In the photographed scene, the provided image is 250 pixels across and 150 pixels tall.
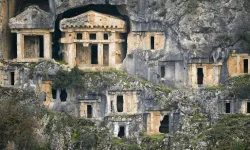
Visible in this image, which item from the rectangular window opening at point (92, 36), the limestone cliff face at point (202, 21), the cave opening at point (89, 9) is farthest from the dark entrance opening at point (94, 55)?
the limestone cliff face at point (202, 21)

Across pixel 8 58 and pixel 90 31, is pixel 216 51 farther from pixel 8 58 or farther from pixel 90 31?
pixel 8 58

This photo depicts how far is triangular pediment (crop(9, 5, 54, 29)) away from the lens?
8488 cm

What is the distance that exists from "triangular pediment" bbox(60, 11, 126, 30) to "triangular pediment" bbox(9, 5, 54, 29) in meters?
1.28

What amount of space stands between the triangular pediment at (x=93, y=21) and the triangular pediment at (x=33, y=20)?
4.19 ft

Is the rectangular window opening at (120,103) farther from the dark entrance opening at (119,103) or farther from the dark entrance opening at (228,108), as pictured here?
the dark entrance opening at (228,108)

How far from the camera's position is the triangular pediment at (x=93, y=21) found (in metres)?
84.6

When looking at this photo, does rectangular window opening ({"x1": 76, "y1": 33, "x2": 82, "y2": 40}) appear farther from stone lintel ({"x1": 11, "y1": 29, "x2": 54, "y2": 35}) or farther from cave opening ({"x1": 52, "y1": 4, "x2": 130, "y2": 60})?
stone lintel ({"x1": 11, "y1": 29, "x2": 54, "y2": 35})

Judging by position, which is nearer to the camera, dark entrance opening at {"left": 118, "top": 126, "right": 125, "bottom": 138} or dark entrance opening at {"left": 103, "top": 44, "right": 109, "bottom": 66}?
dark entrance opening at {"left": 118, "top": 126, "right": 125, "bottom": 138}

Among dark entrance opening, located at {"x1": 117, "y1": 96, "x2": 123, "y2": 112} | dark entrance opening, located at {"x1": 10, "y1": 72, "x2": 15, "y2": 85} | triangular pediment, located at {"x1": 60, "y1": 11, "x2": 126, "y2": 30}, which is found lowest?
dark entrance opening, located at {"x1": 117, "y1": 96, "x2": 123, "y2": 112}

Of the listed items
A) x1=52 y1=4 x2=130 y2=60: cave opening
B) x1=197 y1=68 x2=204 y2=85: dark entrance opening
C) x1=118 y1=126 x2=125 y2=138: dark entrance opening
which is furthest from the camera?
x1=52 y1=4 x2=130 y2=60: cave opening

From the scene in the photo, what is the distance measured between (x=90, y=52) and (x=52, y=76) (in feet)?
12.5

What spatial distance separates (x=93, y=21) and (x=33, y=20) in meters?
4.20

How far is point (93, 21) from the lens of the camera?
84.7m

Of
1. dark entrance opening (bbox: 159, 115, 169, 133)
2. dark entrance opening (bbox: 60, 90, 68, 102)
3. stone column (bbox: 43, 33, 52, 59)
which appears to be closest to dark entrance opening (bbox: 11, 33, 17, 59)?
stone column (bbox: 43, 33, 52, 59)
